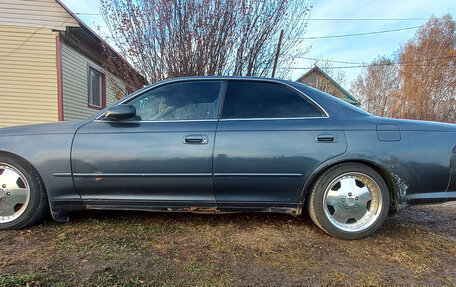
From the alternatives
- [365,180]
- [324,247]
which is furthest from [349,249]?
[365,180]

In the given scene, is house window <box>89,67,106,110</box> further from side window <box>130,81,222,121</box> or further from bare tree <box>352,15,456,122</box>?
bare tree <box>352,15,456,122</box>

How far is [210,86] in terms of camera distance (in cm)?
274

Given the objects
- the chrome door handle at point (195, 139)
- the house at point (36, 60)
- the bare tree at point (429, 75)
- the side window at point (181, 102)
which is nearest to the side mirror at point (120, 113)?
the side window at point (181, 102)

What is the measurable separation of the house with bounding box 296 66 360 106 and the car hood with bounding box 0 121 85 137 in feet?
68.2

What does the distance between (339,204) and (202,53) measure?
5.54 meters

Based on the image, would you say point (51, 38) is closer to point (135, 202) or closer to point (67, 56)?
point (67, 56)

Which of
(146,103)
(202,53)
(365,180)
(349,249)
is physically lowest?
(349,249)

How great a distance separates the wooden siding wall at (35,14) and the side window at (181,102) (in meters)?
7.31

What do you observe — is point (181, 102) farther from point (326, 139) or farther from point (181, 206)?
point (326, 139)

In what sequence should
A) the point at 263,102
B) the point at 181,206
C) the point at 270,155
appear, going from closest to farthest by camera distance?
the point at 270,155
the point at 181,206
the point at 263,102

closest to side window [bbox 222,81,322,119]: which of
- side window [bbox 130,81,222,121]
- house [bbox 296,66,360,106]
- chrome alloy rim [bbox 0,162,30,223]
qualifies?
side window [bbox 130,81,222,121]

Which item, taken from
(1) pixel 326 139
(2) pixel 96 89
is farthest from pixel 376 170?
(2) pixel 96 89

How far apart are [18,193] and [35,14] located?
8221mm

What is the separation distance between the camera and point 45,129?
2525 mm
